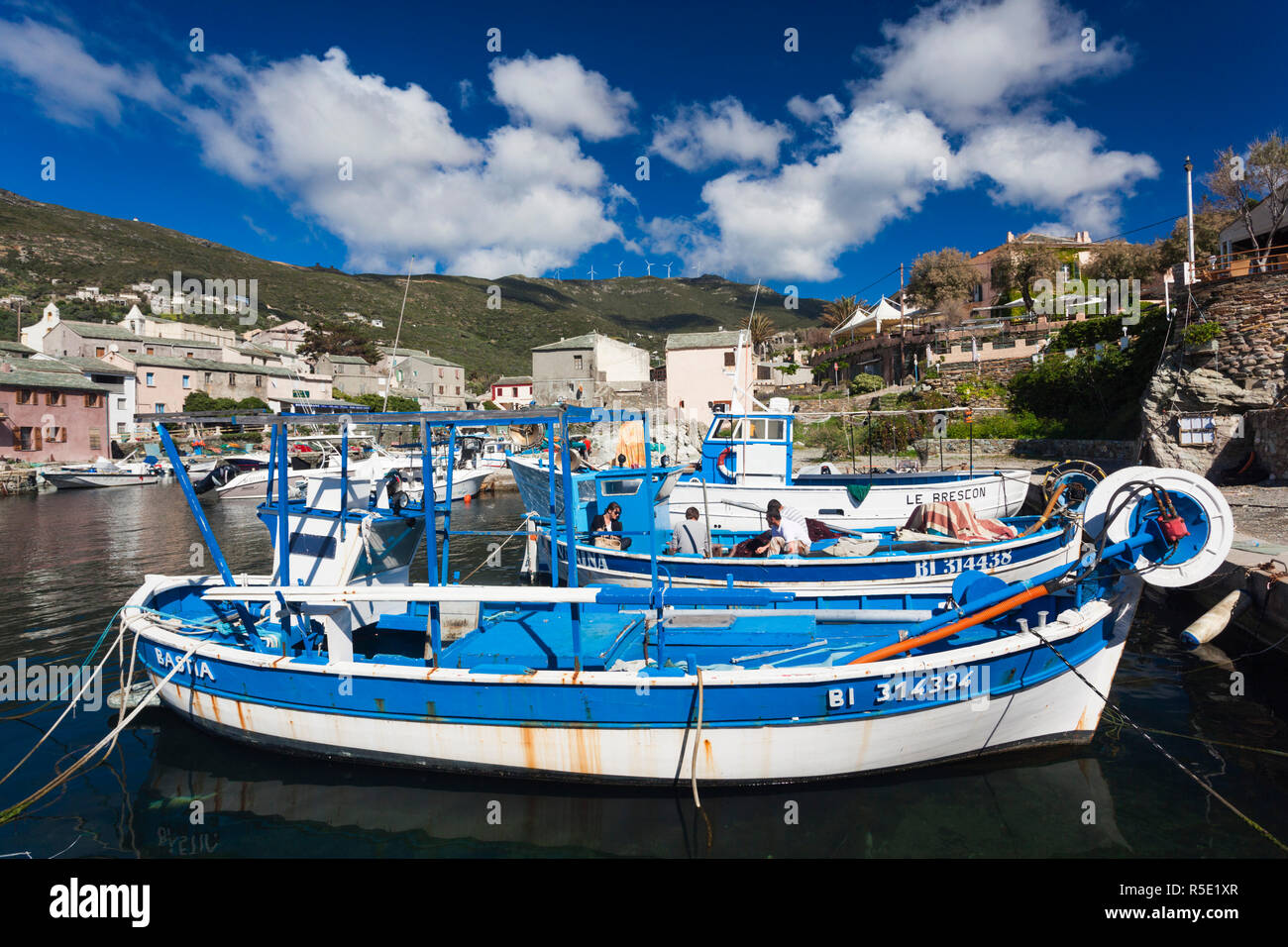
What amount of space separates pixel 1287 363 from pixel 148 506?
45388mm

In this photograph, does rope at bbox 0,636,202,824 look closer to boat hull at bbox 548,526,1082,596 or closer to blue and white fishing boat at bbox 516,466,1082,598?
blue and white fishing boat at bbox 516,466,1082,598

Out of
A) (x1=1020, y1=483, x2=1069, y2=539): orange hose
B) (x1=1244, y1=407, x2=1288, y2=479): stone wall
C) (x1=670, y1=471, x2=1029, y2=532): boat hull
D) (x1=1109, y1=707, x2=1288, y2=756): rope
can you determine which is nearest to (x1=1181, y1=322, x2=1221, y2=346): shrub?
(x1=1244, y1=407, x2=1288, y2=479): stone wall

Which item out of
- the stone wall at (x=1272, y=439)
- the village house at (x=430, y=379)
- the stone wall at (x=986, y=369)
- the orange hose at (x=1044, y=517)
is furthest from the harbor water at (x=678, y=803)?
the village house at (x=430, y=379)

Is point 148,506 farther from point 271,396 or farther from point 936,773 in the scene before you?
point 936,773

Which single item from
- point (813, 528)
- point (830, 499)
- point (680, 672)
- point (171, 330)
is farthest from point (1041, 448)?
point (171, 330)

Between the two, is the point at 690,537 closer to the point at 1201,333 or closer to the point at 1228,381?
the point at 1228,381

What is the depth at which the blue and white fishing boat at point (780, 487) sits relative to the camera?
563 inches

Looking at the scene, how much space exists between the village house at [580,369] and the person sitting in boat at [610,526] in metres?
38.2

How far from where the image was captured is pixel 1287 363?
Result: 18844 mm

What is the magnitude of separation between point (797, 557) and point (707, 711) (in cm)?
497

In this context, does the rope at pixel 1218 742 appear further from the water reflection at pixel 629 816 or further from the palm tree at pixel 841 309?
the palm tree at pixel 841 309

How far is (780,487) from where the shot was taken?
46.4 ft
